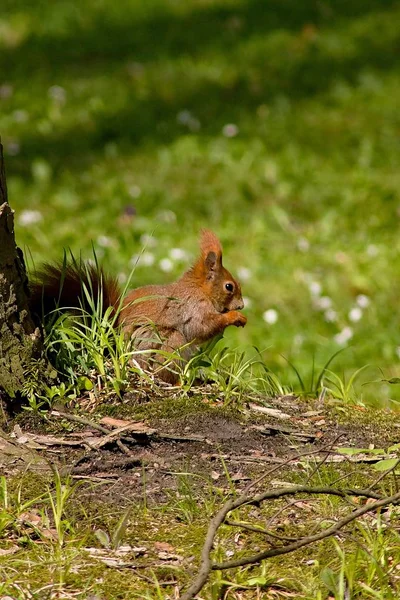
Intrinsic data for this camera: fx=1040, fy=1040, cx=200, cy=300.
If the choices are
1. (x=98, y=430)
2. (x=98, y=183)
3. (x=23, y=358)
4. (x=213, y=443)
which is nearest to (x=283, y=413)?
(x=213, y=443)

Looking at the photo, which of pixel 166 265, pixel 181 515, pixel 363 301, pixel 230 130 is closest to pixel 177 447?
pixel 181 515

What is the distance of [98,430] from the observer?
304 cm

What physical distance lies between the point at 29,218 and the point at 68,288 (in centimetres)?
397

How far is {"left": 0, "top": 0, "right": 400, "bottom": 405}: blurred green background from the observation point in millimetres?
6520

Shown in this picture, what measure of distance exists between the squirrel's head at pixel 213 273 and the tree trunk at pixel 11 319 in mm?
1196

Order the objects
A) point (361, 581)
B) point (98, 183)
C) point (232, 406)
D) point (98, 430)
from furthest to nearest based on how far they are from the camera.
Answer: point (98, 183), point (232, 406), point (98, 430), point (361, 581)

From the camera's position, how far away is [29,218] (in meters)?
7.49

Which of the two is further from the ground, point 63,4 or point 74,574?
point 63,4

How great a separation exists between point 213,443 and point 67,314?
2.33 ft

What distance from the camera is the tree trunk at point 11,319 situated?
307 cm

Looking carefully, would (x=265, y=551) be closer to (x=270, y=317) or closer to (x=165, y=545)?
(x=165, y=545)

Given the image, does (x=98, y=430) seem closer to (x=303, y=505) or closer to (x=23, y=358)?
(x=23, y=358)

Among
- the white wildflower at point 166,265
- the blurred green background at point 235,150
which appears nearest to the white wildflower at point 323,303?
the blurred green background at point 235,150

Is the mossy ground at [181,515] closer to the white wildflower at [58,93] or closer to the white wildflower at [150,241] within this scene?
the white wildflower at [150,241]
